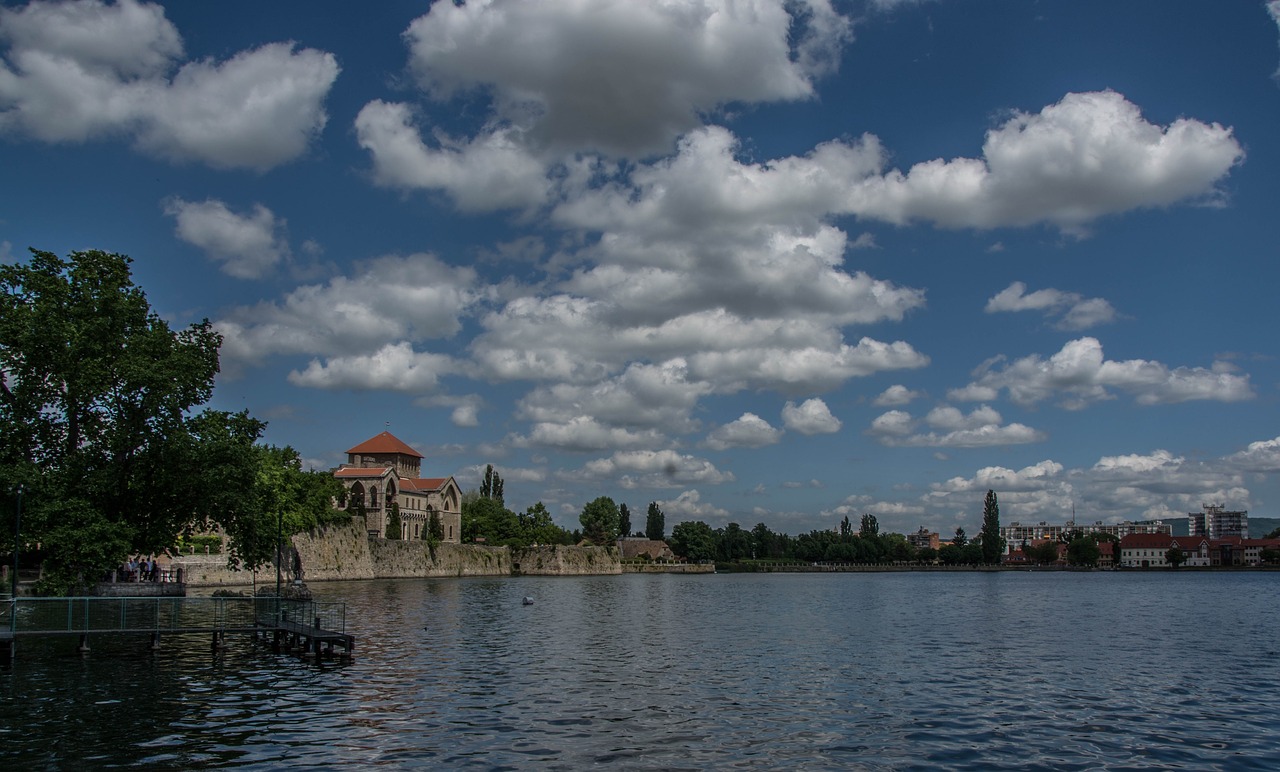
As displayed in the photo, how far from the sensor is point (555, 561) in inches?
5659

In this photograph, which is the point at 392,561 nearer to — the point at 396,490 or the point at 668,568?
the point at 396,490

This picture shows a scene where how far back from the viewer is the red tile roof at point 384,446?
144 meters

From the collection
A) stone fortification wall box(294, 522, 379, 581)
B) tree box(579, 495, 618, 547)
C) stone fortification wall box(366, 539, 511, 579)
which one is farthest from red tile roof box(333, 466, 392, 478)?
tree box(579, 495, 618, 547)

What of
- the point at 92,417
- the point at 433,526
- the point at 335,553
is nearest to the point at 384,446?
the point at 433,526

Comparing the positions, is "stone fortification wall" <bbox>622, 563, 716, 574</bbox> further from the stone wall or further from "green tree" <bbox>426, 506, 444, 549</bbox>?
"green tree" <bbox>426, 506, 444, 549</bbox>

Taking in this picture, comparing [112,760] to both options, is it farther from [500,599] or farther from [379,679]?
[500,599]

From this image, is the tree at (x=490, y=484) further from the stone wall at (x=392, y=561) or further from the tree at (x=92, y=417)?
the tree at (x=92, y=417)

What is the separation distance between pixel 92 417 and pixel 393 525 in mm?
84350

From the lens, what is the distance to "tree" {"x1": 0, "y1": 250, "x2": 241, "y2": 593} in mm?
35500

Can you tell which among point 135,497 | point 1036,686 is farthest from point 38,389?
point 1036,686

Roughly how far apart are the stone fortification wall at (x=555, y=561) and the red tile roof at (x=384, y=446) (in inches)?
930

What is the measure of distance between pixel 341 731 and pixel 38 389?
25.0m

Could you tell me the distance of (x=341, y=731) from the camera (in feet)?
68.5

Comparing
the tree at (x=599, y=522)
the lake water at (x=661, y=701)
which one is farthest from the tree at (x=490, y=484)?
the lake water at (x=661, y=701)
